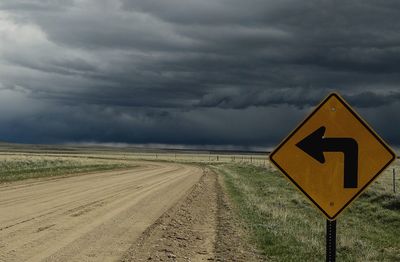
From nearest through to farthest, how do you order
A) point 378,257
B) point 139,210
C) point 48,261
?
point 48,261
point 378,257
point 139,210

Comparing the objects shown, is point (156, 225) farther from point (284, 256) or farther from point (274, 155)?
point (274, 155)

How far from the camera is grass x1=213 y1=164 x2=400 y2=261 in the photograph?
1113 centimetres

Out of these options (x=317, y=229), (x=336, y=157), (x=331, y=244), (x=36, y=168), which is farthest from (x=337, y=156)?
(x=36, y=168)

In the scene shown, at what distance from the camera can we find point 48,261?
380 inches

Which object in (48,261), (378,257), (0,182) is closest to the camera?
(48,261)

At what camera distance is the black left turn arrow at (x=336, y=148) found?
595cm

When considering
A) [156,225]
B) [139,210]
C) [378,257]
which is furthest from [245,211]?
[378,257]

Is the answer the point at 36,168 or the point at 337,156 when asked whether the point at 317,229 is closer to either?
the point at 337,156

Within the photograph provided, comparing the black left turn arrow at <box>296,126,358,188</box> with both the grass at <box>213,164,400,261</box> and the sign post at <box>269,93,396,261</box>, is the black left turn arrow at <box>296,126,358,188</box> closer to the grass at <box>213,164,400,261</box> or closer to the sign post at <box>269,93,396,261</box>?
the sign post at <box>269,93,396,261</box>

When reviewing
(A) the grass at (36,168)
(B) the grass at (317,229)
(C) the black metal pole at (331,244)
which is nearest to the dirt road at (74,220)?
(B) the grass at (317,229)

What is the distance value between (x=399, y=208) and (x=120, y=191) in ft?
39.7

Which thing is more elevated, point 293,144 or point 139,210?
point 293,144

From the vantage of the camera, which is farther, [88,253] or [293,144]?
[88,253]

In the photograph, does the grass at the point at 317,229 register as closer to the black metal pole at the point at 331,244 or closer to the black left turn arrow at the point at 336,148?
the black metal pole at the point at 331,244
